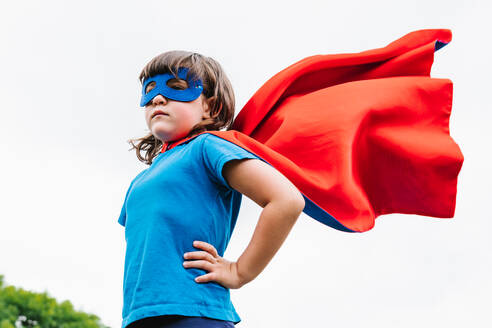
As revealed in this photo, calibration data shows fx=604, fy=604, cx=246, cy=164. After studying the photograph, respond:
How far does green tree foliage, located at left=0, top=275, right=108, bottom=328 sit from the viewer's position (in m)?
4.80

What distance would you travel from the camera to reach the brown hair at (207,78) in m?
2.64

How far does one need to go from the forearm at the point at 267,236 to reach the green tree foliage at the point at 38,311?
3.18 metres

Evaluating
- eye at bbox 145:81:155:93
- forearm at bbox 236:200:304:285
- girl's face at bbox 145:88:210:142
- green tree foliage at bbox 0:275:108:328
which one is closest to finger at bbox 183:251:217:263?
forearm at bbox 236:200:304:285

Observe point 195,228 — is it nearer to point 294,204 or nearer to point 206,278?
point 206,278

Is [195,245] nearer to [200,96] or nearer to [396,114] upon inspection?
[200,96]

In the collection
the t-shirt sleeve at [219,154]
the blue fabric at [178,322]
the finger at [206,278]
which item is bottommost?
the blue fabric at [178,322]

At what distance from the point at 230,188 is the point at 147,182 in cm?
33

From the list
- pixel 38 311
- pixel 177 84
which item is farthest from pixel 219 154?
pixel 38 311

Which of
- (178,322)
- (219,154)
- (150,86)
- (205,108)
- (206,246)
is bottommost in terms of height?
(178,322)

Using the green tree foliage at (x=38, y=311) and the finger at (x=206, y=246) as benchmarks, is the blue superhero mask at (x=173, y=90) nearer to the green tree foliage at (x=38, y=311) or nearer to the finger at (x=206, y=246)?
the finger at (x=206, y=246)

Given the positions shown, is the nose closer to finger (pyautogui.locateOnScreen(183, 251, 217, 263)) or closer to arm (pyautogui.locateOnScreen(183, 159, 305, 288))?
arm (pyautogui.locateOnScreen(183, 159, 305, 288))

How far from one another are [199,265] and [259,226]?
0.26 meters

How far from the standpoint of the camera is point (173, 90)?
2594 mm

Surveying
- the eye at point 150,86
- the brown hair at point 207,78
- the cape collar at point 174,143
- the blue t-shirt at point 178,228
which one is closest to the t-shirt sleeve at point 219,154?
the blue t-shirt at point 178,228
